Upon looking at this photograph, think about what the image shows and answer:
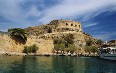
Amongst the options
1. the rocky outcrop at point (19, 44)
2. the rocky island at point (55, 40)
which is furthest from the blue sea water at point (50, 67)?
the rocky island at point (55, 40)

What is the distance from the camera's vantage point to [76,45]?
114 m

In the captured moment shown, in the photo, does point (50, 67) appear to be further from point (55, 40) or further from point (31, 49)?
point (55, 40)

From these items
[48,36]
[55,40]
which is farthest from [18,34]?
[48,36]

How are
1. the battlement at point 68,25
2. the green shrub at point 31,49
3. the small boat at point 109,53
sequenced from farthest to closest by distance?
the battlement at point 68,25 < the green shrub at point 31,49 < the small boat at point 109,53

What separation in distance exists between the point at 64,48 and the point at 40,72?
67.9 m

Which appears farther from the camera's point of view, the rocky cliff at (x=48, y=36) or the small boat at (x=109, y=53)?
the rocky cliff at (x=48, y=36)


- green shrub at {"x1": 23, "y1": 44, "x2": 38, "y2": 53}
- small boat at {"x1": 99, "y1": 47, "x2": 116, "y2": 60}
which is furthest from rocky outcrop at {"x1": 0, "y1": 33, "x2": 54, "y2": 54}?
small boat at {"x1": 99, "y1": 47, "x2": 116, "y2": 60}

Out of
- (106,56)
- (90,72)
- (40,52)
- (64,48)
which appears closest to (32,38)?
(40,52)

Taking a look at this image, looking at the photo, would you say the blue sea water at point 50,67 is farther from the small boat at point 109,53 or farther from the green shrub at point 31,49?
the green shrub at point 31,49

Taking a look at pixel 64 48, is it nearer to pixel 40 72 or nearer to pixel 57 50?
pixel 57 50

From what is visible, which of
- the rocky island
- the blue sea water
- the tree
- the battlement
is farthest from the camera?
the battlement

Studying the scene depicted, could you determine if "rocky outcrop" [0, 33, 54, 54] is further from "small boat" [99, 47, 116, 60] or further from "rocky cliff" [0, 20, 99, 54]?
"small boat" [99, 47, 116, 60]

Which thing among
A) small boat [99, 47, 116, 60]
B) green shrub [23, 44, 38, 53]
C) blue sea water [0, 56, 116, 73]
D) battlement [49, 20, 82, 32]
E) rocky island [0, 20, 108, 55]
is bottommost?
blue sea water [0, 56, 116, 73]

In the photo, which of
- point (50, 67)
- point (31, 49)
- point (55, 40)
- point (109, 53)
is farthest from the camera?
point (55, 40)
